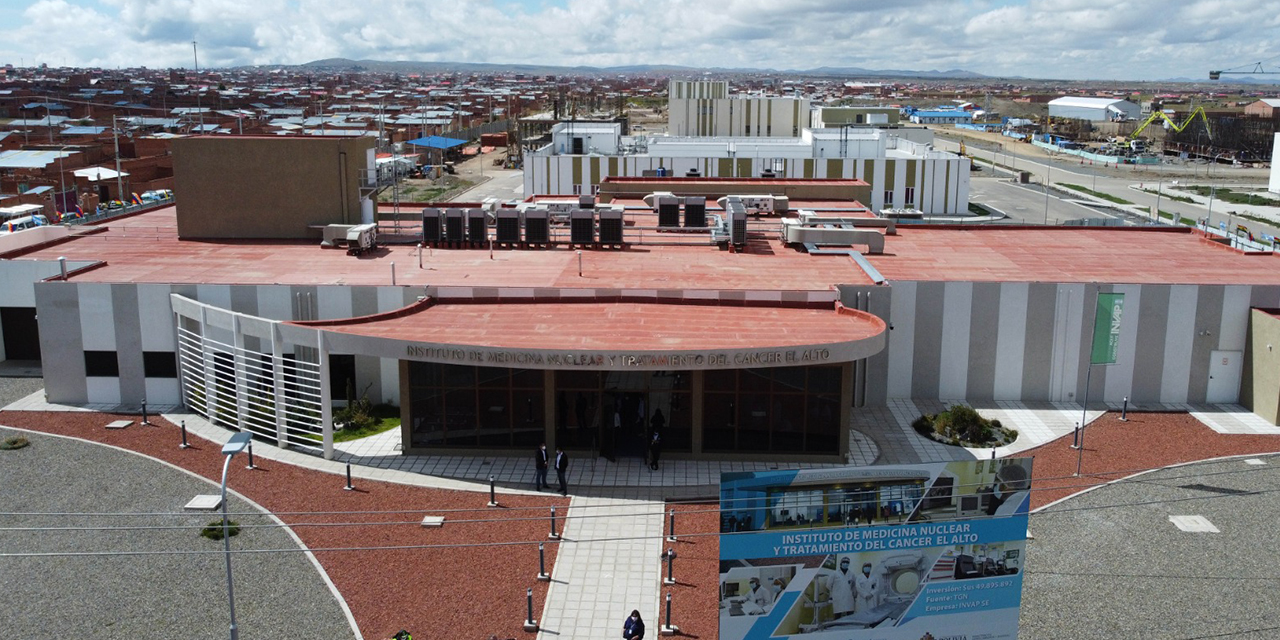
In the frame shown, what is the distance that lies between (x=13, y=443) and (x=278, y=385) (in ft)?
21.1

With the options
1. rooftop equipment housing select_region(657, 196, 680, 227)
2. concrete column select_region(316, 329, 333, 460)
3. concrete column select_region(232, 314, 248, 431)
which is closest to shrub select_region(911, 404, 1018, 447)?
rooftop equipment housing select_region(657, 196, 680, 227)

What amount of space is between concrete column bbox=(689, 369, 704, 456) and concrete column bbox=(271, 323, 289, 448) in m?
9.47

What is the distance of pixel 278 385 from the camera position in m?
23.4

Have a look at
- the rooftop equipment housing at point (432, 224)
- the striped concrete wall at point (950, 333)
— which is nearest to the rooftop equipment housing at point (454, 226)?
the rooftop equipment housing at point (432, 224)

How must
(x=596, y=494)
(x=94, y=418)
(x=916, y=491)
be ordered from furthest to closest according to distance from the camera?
(x=94, y=418), (x=596, y=494), (x=916, y=491)

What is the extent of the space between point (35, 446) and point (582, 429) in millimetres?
12936

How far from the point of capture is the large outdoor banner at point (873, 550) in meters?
12.8

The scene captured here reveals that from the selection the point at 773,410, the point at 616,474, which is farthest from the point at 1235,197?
the point at 616,474

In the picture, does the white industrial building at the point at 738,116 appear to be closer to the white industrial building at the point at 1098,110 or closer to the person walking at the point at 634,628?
the person walking at the point at 634,628

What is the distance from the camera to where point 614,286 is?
26.8m

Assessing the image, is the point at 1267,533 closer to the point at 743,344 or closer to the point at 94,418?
the point at 743,344

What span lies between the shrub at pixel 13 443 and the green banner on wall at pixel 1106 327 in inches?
1052

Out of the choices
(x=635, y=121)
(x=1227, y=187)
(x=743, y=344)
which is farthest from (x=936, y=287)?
(x=635, y=121)

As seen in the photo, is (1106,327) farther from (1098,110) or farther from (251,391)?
(1098,110)
